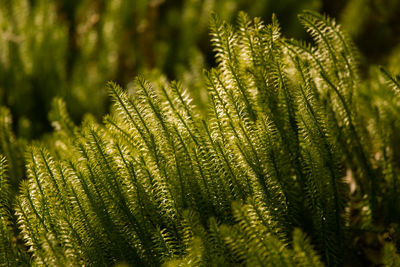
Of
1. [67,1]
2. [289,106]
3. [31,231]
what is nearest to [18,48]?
[67,1]

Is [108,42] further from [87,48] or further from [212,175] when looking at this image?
[212,175]

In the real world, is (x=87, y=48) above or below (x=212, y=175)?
above

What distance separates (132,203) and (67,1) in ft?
5.18

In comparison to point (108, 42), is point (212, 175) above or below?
below

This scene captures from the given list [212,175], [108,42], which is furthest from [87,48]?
[212,175]

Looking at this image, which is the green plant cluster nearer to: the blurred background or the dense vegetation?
the blurred background

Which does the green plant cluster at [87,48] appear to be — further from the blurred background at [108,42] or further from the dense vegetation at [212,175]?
the dense vegetation at [212,175]

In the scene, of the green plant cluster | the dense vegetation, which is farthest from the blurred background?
the dense vegetation

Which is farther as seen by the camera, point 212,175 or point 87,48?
point 87,48

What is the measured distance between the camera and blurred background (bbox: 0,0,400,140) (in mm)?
1457

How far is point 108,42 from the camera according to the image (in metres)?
1.60

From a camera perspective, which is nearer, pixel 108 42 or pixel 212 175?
pixel 212 175

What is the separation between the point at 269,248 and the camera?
535mm

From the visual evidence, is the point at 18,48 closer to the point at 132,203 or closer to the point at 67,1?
the point at 67,1
